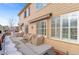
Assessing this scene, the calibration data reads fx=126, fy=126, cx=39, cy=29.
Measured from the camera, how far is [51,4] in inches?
140

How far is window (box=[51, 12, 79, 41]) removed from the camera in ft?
10.2

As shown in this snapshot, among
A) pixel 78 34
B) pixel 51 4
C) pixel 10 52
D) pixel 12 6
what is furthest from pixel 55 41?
pixel 12 6

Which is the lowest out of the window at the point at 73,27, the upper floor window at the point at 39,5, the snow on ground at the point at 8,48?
the snow on ground at the point at 8,48

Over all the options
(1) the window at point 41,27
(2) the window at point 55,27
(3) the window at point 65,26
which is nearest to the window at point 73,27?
(3) the window at point 65,26

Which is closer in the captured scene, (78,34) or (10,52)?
(78,34)

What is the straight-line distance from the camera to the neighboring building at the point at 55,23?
3.14 meters

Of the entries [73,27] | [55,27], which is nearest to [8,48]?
[55,27]

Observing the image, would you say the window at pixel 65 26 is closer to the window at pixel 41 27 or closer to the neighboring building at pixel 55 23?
the neighboring building at pixel 55 23

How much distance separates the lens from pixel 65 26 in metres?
3.38

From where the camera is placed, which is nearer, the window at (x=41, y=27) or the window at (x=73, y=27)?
the window at (x=73, y=27)
